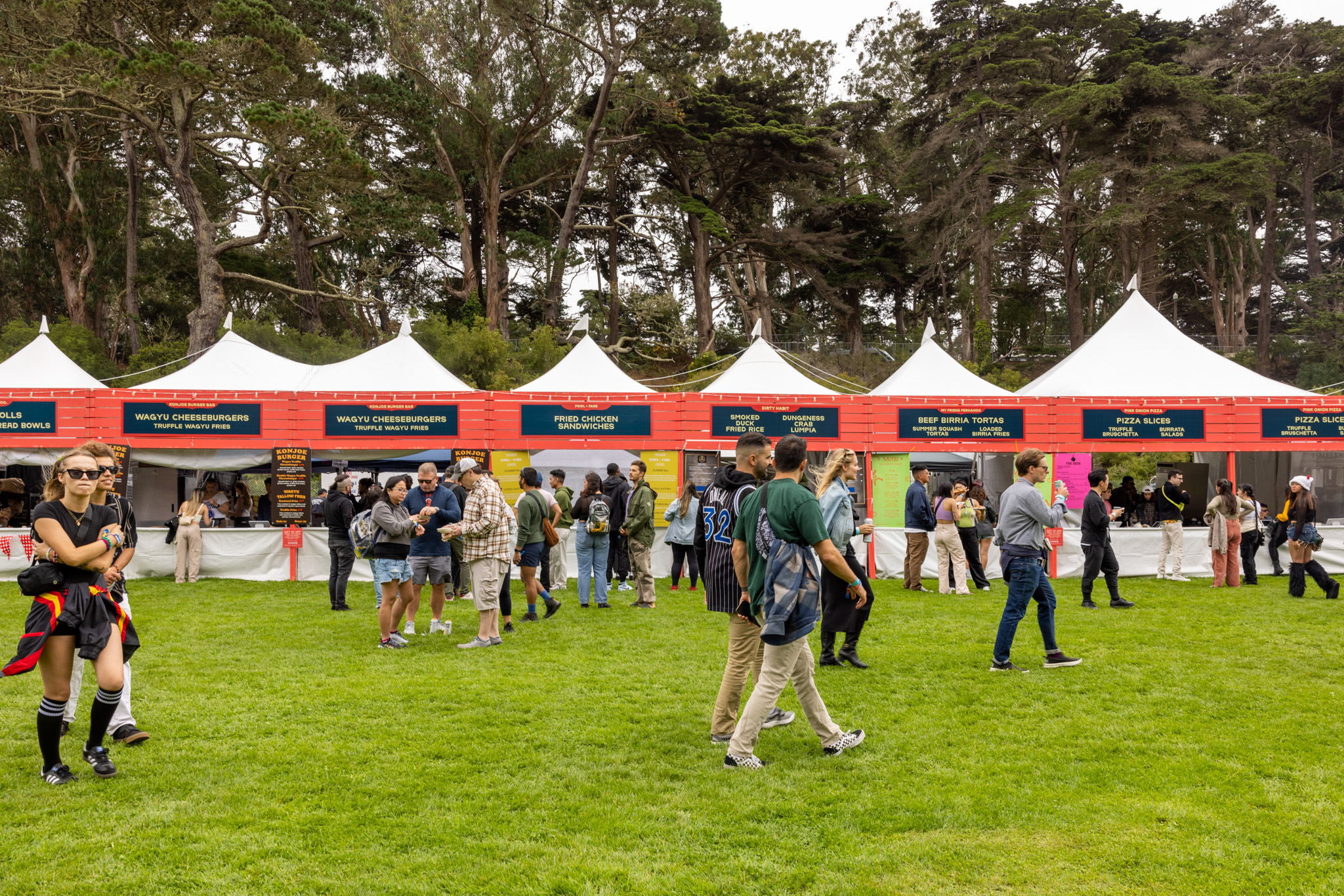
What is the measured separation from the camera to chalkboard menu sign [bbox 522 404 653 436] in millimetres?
12992

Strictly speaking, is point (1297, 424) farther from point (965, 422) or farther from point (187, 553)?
point (187, 553)

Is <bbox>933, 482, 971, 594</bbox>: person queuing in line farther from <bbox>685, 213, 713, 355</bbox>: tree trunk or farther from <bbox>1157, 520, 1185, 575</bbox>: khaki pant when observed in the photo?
<bbox>685, 213, 713, 355</bbox>: tree trunk

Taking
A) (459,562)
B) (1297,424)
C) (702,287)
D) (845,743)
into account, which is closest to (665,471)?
(459,562)

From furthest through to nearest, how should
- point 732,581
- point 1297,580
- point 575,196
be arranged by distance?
point 575,196, point 1297,580, point 732,581

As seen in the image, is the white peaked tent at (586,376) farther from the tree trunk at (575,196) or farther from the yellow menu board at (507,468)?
the tree trunk at (575,196)

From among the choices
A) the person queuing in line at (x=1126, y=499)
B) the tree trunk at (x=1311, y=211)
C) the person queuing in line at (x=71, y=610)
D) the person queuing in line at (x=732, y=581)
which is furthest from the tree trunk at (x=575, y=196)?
the tree trunk at (x=1311, y=211)

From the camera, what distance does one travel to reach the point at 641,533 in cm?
1008

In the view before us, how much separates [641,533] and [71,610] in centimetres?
647

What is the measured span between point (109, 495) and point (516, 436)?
8.30m

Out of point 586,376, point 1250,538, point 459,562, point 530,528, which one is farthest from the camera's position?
point 586,376

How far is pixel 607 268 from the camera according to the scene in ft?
109

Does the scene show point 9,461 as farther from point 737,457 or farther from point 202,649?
point 737,457

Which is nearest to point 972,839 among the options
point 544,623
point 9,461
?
point 544,623

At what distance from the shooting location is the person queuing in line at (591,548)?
10.0 m
